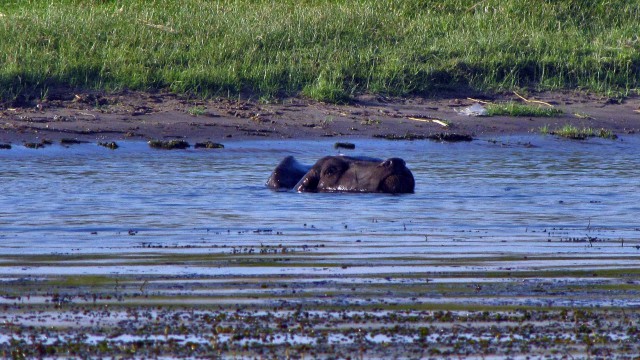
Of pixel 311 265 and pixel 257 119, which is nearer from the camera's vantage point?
pixel 311 265

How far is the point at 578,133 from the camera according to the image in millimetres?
14102

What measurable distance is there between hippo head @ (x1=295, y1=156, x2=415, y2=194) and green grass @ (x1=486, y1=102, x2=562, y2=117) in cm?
496

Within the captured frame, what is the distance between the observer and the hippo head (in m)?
9.91

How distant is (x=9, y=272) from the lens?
5.81 meters

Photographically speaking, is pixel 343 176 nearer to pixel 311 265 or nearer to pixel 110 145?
pixel 110 145

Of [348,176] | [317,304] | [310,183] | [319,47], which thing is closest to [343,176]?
[348,176]

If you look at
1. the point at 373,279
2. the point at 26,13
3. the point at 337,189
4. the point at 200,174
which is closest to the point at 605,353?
the point at 373,279

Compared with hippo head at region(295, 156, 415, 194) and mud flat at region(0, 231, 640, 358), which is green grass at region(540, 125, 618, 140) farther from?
mud flat at region(0, 231, 640, 358)

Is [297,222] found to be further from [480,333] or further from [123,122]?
[123,122]

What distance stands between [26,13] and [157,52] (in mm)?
2888

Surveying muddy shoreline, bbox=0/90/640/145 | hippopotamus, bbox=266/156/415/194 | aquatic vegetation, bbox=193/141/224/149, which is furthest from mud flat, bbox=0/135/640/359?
muddy shoreline, bbox=0/90/640/145

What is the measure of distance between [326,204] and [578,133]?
5.90m

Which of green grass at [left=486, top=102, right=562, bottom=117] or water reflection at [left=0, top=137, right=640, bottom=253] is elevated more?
green grass at [left=486, top=102, right=562, bottom=117]

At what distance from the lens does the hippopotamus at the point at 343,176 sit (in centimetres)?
989
